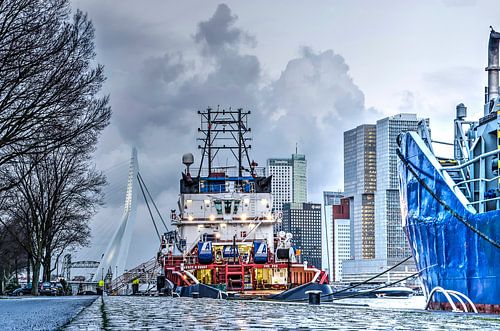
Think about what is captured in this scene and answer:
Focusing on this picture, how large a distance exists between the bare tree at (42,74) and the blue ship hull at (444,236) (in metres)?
11.7

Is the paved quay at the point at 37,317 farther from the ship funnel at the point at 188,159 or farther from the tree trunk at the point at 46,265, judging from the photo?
the tree trunk at the point at 46,265

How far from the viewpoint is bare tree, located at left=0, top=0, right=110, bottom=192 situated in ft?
77.4

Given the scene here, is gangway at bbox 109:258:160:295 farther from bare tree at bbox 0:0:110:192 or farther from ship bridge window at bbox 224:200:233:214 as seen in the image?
bare tree at bbox 0:0:110:192

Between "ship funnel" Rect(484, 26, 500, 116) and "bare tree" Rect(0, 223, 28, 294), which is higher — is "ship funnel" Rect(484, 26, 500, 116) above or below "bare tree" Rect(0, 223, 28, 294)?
above

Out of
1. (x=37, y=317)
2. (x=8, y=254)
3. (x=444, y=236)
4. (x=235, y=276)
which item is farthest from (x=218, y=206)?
(x=37, y=317)

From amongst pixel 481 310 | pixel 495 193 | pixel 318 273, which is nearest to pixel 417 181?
pixel 495 193

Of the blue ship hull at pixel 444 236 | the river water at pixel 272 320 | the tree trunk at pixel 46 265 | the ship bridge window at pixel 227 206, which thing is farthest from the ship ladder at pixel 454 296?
the tree trunk at pixel 46 265

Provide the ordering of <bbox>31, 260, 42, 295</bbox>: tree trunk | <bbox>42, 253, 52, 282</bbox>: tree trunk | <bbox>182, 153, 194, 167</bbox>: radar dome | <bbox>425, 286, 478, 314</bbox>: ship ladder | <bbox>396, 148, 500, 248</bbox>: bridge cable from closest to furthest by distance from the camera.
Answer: <bbox>396, 148, 500, 248</bbox>: bridge cable < <bbox>425, 286, 478, 314</bbox>: ship ladder < <bbox>31, 260, 42, 295</bbox>: tree trunk < <bbox>182, 153, 194, 167</bbox>: radar dome < <bbox>42, 253, 52, 282</bbox>: tree trunk

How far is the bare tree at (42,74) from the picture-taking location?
23594 mm

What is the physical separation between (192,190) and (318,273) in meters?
11.5

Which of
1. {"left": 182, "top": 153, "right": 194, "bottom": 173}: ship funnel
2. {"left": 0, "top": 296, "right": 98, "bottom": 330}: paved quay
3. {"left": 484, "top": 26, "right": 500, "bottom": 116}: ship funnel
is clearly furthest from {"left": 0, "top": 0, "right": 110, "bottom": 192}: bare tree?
{"left": 182, "top": 153, "right": 194, "bottom": 173}: ship funnel

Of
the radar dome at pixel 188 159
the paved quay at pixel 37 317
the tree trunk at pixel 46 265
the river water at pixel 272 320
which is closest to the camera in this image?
the river water at pixel 272 320

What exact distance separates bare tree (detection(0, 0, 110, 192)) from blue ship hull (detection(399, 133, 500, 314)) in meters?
11.7

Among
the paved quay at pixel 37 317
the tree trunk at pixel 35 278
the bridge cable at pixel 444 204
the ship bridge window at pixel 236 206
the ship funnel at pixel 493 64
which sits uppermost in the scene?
the ship funnel at pixel 493 64
